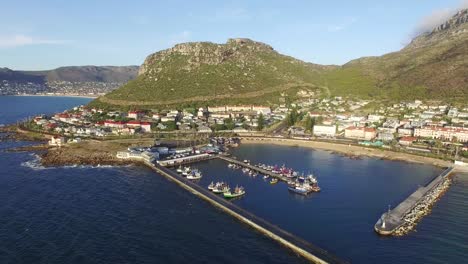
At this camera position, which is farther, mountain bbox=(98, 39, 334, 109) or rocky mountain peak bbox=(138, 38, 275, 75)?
rocky mountain peak bbox=(138, 38, 275, 75)

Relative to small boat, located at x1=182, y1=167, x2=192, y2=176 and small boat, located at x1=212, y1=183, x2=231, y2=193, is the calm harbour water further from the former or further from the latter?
small boat, located at x1=182, y1=167, x2=192, y2=176

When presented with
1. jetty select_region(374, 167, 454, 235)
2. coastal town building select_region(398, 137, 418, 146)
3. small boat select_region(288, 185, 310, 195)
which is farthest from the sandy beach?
small boat select_region(288, 185, 310, 195)

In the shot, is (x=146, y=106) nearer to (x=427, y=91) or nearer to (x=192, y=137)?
(x=192, y=137)

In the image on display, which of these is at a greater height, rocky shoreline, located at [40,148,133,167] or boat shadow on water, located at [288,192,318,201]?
rocky shoreline, located at [40,148,133,167]

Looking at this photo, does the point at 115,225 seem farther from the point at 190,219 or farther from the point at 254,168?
the point at 254,168

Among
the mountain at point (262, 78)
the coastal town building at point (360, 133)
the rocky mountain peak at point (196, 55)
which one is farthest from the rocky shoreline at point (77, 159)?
the rocky mountain peak at point (196, 55)

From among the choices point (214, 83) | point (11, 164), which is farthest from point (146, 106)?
point (11, 164)

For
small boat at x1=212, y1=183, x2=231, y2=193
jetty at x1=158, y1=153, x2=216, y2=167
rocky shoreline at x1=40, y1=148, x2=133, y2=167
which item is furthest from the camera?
jetty at x1=158, y1=153, x2=216, y2=167
